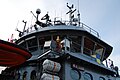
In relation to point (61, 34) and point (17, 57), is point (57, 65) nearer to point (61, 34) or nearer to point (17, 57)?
point (17, 57)

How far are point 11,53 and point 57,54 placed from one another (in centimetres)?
421

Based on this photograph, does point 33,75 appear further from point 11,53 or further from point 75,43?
point 75,43

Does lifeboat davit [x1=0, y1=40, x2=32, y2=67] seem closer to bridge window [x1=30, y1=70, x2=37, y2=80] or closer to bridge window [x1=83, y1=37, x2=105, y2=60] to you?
bridge window [x1=30, y1=70, x2=37, y2=80]

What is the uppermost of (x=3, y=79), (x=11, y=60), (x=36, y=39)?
(x=36, y=39)

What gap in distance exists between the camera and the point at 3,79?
17359 millimetres

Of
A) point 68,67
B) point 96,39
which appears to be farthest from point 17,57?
point 96,39

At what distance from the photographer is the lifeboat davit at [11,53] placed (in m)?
14.0

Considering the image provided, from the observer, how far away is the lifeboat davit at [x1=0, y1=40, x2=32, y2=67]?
13961 millimetres

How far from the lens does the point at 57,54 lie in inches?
690


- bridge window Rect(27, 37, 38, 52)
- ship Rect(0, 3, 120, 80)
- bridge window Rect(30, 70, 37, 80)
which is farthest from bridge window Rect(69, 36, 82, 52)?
bridge window Rect(30, 70, 37, 80)

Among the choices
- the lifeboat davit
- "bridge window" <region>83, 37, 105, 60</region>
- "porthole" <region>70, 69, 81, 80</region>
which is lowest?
"porthole" <region>70, 69, 81, 80</region>

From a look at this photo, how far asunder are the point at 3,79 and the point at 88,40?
9508mm

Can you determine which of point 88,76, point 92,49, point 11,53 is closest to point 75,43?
point 92,49

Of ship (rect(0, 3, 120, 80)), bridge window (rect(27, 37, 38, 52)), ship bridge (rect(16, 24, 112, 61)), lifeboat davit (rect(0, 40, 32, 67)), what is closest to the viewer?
lifeboat davit (rect(0, 40, 32, 67))
